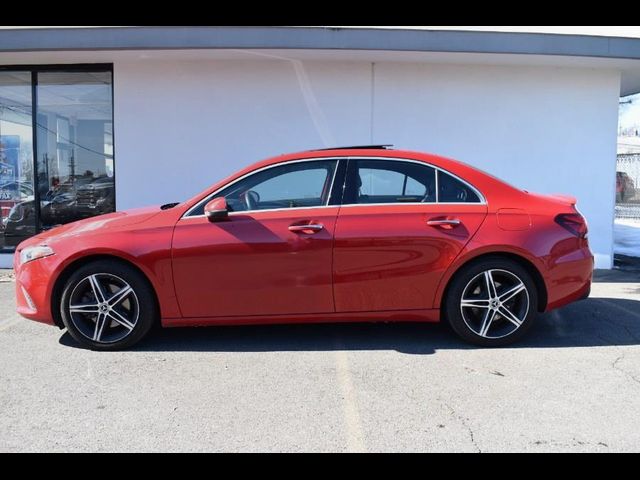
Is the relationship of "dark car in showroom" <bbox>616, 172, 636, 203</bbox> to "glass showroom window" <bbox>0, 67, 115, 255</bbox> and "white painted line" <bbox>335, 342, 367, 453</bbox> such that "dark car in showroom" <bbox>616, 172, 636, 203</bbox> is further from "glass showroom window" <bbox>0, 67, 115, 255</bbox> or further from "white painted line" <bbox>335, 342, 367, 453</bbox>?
"white painted line" <bbox>335, 342, 367, 453</bbox>

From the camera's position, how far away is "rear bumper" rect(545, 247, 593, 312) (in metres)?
4.39

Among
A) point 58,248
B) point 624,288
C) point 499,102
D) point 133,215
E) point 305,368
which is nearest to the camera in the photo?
point 305,368

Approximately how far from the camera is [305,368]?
13.1ft

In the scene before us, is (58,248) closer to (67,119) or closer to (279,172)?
(279,172)

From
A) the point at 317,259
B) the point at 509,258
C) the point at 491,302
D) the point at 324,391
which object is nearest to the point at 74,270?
the point at 317,259

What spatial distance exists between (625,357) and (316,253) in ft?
8.75

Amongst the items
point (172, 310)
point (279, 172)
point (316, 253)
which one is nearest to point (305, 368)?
point (316, 253)

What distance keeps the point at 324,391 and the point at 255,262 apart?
48.1 inches

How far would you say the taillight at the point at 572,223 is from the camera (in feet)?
14.6

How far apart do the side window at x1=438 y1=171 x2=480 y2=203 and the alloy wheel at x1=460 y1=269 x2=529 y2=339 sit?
2.12ft

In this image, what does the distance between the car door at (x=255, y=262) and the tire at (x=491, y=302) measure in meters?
1.10

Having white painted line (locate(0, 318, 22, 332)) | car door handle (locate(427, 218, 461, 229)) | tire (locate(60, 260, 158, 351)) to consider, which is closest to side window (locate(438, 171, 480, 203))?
car door handle (locate(427, 218, 461, 229))

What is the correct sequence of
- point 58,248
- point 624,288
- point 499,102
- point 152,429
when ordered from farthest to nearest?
point 499,102
point 624,288
point 58,248
point 152,429
